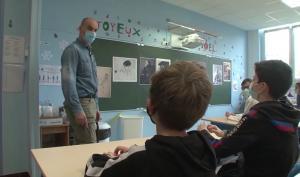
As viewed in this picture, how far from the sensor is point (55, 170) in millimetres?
1147

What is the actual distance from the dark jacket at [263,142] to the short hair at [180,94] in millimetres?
458

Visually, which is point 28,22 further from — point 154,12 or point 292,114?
point 292,114

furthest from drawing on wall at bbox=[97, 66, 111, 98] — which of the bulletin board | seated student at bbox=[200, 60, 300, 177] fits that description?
seated student at bbox=[200, 60, 300, 177]

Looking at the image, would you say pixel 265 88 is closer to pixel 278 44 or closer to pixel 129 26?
pixel 129 26

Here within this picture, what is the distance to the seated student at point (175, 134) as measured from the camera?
0.75m

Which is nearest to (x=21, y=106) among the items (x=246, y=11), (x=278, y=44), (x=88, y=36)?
(x=88, y=36)

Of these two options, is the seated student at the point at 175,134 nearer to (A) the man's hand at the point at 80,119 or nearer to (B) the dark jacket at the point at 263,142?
(B) the dark jacket at the point at 263,142

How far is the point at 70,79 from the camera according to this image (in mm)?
2119

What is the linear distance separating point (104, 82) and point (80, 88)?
5.69 feet

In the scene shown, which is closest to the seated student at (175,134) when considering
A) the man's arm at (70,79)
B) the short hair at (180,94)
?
the short hair at (180,94)

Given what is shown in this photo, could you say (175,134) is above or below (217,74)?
below

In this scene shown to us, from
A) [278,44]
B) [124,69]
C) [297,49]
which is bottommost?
[124,69]

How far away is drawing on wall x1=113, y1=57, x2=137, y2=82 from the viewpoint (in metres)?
4.11

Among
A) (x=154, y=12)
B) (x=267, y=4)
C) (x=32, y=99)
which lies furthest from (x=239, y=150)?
(x=267, y=4)
